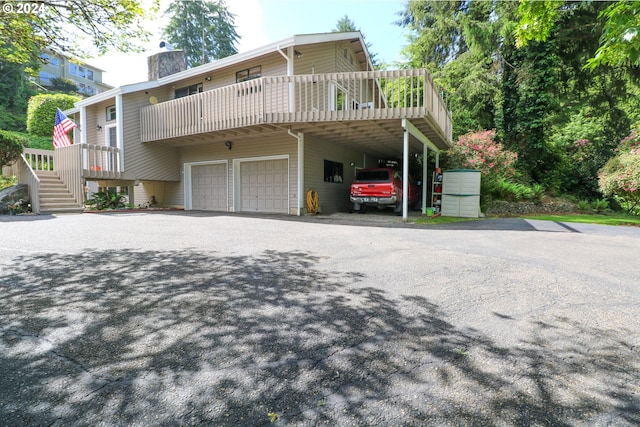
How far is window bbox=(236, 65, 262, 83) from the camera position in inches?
517

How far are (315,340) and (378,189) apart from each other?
31.3 ft

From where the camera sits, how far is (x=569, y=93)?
66.2 feet

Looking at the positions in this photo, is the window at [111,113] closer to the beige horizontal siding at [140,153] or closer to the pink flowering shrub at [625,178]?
the beige horizontal siding at [140,153]

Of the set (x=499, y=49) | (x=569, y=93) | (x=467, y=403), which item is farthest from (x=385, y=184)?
(x=569, y=93)

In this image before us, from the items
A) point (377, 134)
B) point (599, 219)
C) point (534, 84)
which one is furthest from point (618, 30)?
point (534, 84)

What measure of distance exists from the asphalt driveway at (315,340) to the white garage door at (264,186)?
8.28 metres

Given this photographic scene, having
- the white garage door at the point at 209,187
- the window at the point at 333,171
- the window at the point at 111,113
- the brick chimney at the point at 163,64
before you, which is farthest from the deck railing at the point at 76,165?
the window at the point at 333,171

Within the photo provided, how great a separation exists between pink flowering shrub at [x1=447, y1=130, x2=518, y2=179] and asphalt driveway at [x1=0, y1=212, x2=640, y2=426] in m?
10.9

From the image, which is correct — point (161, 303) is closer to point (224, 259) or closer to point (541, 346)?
point (224, 259)

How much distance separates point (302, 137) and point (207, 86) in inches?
234

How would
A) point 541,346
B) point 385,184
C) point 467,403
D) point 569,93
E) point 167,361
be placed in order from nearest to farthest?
point 467,403, point 167,361, point 541,346, point 385,184, point 569,93

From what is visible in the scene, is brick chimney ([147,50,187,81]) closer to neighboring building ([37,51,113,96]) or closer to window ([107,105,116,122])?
window ([107,105,116,122])

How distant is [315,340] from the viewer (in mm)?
2389

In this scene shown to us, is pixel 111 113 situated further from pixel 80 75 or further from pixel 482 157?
pixel 80 75
